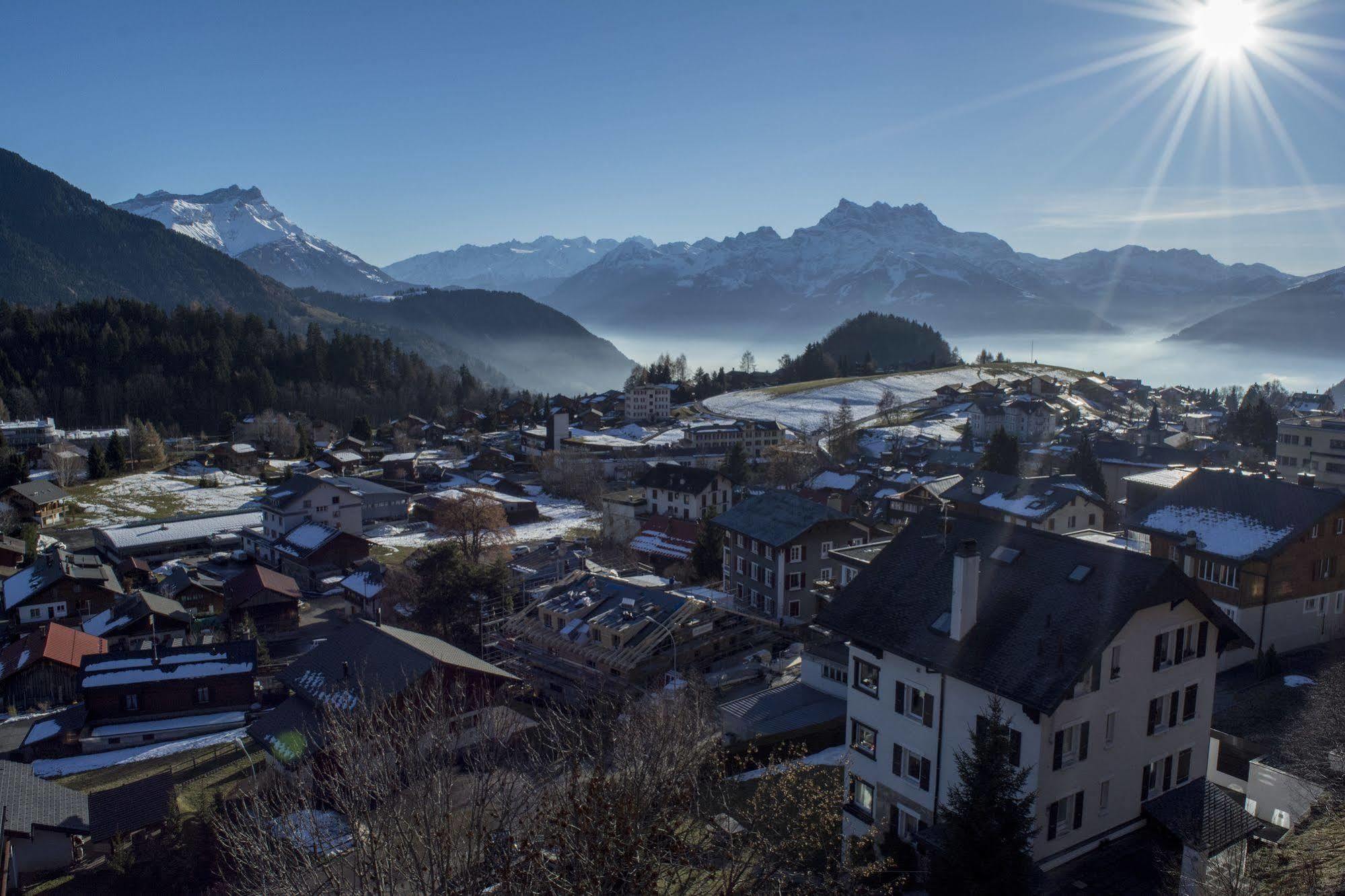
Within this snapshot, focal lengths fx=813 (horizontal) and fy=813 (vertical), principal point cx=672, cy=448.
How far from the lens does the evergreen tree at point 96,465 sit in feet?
241

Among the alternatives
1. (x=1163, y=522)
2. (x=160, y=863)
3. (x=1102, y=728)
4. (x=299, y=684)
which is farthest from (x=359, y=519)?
(x=1102, y=728)

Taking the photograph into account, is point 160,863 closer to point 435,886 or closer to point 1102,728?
point 435,886

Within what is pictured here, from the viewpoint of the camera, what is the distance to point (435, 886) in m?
8.41

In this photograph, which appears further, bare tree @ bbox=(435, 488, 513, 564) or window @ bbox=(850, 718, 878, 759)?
bare tree @ bbox=(435, 488, 513, 564)

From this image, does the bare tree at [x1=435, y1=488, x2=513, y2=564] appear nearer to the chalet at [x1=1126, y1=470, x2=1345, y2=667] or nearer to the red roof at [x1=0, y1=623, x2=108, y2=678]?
the red roof at [x1=0, y1=623, x2=108, y2=678]

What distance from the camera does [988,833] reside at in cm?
1030

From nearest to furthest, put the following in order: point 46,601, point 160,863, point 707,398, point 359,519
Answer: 1. point 160,863
2. point 46,601
3. point 359,519
4. point 707,398

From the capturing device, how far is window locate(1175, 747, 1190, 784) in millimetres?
14227

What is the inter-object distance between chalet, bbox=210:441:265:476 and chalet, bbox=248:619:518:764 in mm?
63962

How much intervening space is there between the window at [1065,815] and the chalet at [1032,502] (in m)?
24.0

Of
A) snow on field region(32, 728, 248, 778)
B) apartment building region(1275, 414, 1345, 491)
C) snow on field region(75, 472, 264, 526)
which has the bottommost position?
snow on field region(32, 728, 248, 778)

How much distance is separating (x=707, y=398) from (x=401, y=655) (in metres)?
106

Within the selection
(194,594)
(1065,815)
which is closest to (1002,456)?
(1065,815)

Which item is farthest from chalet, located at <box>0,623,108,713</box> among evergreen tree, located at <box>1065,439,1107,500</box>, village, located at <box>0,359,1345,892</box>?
evergreen tree, located at <box>1065,439,1107,500</box>
